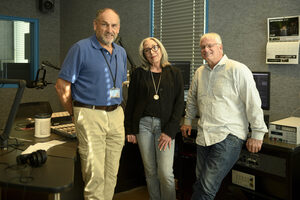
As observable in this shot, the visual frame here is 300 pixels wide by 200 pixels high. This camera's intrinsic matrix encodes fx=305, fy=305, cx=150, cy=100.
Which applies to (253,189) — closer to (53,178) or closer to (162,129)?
(162,129)

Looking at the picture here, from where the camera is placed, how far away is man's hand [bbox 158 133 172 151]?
2133 mm

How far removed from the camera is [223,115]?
1.96 meters

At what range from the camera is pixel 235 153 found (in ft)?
6.56

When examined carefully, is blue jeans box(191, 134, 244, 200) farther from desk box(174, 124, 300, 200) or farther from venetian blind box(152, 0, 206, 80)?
venetian blind box(152, 0, 206, 80)

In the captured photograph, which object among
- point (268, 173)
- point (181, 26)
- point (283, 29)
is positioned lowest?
point (268, 173)

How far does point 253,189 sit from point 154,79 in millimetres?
1074

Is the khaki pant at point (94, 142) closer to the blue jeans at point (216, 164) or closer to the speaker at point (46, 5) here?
the blue jeans at point (216, 164)

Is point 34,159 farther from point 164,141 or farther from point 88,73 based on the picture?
point 164,141

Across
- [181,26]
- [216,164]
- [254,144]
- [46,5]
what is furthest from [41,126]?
[46,5]

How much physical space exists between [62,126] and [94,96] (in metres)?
0.58

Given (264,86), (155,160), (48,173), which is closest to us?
(48,173)

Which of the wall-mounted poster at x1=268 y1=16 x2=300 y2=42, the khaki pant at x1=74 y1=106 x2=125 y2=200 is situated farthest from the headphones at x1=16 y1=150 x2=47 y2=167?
the wall-mounted poster at x1=268 y1=16 x2=300 y2=42

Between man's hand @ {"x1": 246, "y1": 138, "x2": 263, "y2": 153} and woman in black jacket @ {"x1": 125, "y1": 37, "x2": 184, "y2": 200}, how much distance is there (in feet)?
1.65

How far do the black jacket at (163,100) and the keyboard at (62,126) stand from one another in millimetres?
411
